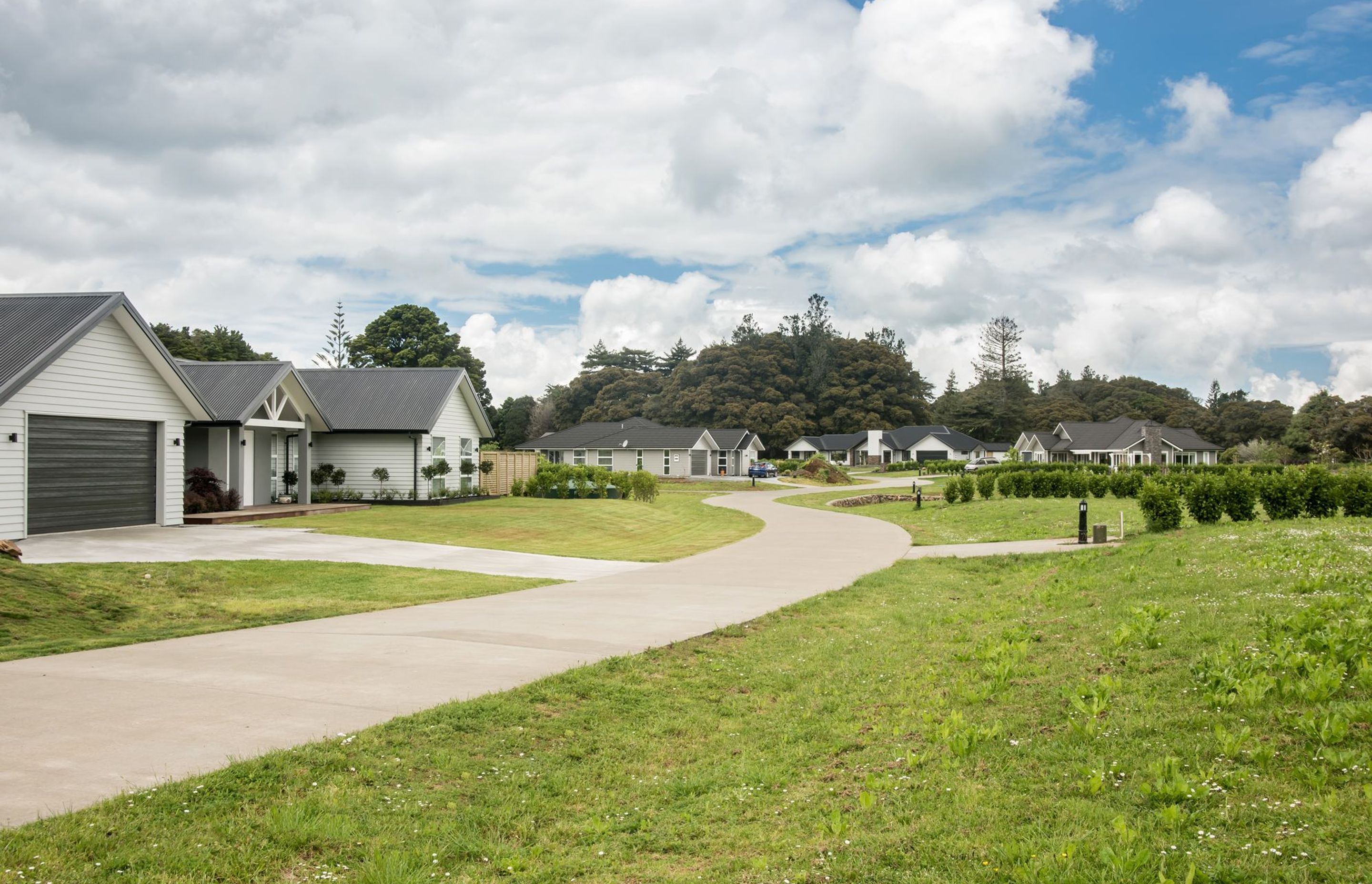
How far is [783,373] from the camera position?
339 feet

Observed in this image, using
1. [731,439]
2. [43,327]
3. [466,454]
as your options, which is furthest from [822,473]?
[43,327]

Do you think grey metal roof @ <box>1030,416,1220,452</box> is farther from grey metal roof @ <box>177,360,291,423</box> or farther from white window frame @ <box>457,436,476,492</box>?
grey metal roof @ <box>177,360,291,423</box>

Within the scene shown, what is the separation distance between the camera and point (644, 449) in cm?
6869

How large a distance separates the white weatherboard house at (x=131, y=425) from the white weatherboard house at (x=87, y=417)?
0.09ft

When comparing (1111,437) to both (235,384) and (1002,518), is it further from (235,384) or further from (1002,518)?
(235,384)

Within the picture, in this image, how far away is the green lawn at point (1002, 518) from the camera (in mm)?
22484

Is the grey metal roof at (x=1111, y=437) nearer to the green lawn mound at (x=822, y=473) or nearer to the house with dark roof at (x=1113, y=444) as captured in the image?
→ the house with dark roof at (x=1113, y=444)

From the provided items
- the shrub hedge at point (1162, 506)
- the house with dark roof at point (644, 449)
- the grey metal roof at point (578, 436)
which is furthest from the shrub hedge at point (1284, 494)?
the grey metal roof at point (578, 436)

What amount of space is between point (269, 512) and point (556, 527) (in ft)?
27.2

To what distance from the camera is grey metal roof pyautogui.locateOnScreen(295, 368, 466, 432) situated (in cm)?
3206

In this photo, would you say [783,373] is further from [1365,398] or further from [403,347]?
[1365,398]

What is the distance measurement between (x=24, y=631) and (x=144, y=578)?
3633 mm

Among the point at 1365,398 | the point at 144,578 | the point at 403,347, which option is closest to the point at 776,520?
the point at 144,578

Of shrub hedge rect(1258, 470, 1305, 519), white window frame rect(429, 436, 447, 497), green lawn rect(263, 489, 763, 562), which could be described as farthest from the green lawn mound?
shrub hedge rect(1258, 470, 1305, 519)
